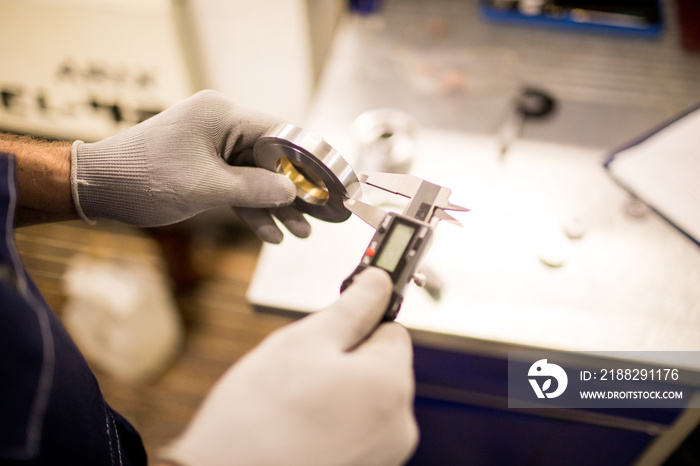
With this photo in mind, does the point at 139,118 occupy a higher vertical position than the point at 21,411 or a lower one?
lower

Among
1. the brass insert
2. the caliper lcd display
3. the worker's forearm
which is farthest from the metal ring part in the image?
the worker's forearm

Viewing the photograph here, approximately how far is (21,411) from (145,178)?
34cm

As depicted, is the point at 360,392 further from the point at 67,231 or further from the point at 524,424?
the point at 67,231

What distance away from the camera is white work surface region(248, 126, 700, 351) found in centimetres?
81

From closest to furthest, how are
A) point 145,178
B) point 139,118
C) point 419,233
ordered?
point 419,233 → point 145,178 → point 139,118

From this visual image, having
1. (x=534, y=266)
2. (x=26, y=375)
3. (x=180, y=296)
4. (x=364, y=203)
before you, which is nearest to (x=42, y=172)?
(x=26, y=375)

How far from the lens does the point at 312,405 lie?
46 centimetres

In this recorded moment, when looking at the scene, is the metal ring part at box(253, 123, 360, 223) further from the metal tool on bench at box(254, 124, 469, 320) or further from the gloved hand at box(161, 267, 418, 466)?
the gloved hand at box(161, 267, 418, 466)

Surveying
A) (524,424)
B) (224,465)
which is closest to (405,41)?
(524,424)

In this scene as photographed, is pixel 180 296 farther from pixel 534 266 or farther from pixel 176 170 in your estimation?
pixel 534 266

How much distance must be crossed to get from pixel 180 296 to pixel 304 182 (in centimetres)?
116

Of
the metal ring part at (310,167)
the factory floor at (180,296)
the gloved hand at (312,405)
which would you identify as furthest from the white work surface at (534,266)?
the factory floor at (180,296)

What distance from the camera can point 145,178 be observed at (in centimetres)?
69

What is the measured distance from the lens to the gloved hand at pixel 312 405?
45 cm
